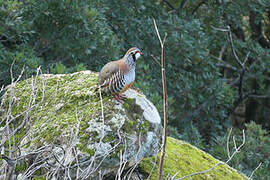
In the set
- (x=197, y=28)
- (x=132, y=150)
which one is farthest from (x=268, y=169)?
(x=132, y=150)

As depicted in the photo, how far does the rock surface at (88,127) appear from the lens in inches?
133

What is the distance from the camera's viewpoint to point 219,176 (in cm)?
421

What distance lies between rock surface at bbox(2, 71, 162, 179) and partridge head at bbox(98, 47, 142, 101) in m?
0.12

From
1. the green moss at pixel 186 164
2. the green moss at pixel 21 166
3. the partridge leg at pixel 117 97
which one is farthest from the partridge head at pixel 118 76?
the green moss at pixel 21 166

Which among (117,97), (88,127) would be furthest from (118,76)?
(88,127)

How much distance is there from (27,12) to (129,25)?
6.66 feet

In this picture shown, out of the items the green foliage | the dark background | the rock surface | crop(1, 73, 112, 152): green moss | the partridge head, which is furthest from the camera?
the green foliage

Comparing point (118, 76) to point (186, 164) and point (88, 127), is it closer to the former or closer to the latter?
point (88, 127)

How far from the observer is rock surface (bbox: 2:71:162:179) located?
11.1 ft

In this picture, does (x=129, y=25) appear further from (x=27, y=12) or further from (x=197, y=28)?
(x=27, y=12)

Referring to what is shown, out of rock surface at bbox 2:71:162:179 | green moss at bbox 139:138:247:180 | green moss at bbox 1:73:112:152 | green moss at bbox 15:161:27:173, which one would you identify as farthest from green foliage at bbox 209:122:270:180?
green moss at bbox 15:161:27:173

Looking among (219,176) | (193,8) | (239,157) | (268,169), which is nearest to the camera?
(219,176)

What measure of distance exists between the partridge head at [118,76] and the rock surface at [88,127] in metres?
0.12

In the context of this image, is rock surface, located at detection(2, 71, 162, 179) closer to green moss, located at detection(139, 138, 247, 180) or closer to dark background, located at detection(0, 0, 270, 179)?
green moss, located at detection(139, 138, 247, 180)
